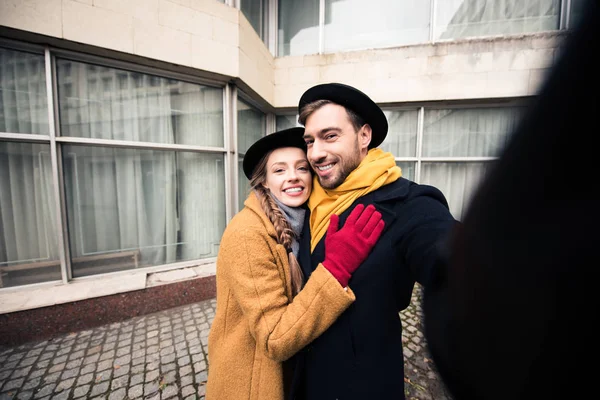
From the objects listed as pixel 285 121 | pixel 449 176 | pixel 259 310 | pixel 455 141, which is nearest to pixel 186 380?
pixel 259 310

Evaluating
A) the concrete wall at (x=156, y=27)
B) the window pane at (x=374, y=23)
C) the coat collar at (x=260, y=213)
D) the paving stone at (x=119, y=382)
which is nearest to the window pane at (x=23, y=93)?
the concrete wall at (x=156, y=27)

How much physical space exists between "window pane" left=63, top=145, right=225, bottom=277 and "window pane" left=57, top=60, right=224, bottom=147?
29cm

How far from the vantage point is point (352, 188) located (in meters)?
1.41

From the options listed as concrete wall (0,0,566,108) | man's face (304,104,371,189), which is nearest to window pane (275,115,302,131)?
concrete wall (0,0,566,108)

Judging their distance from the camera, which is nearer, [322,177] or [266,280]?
[266,280]

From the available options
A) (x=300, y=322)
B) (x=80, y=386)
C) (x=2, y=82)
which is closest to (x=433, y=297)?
(x=300, y=322)

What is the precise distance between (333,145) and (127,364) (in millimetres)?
3559

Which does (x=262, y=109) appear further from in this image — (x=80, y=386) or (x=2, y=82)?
(x=80, y=386)

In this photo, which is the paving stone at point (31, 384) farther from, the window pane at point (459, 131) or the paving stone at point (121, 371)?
the window pane at point (459, 131)

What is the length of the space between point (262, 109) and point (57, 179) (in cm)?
398

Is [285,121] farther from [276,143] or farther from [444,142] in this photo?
[276,143]

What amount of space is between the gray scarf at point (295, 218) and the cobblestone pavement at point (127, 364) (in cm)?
204

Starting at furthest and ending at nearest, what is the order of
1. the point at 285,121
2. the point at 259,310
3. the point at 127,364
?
the point at 285,121, the point at 127,364, the point at 259,310

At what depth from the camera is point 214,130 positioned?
15.5ft
